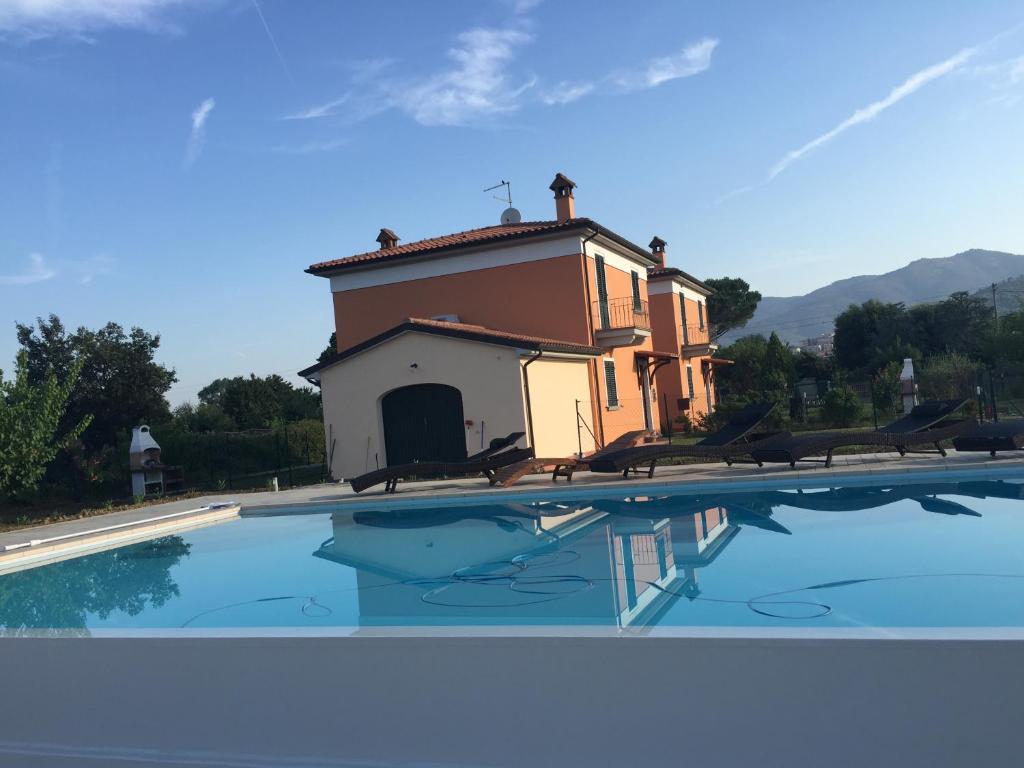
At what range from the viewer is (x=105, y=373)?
1166 inches

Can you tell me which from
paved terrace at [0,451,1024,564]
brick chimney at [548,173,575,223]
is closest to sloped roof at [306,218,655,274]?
brick chimney at [548,173,575,223]

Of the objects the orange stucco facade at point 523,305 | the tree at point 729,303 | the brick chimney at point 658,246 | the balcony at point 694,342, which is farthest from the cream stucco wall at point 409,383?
the tree at point 729,303

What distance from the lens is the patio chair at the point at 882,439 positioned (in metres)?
12.0

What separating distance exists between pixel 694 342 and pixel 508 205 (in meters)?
10.00

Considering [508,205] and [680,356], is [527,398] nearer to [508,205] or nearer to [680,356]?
[508,205]

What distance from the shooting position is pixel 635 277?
85.7ft

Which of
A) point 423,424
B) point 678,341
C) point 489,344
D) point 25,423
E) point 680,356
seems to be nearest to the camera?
point 25,423

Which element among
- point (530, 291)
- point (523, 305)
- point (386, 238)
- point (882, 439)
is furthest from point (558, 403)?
point (386, 238)

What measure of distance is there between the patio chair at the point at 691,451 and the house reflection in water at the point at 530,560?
42.0 inches

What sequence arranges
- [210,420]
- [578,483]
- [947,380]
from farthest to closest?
[210,420] → [947,380] → [578,483]

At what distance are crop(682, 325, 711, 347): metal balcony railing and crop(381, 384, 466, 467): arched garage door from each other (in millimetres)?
15134

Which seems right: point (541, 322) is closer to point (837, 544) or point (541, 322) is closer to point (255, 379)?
point (837, 544)
